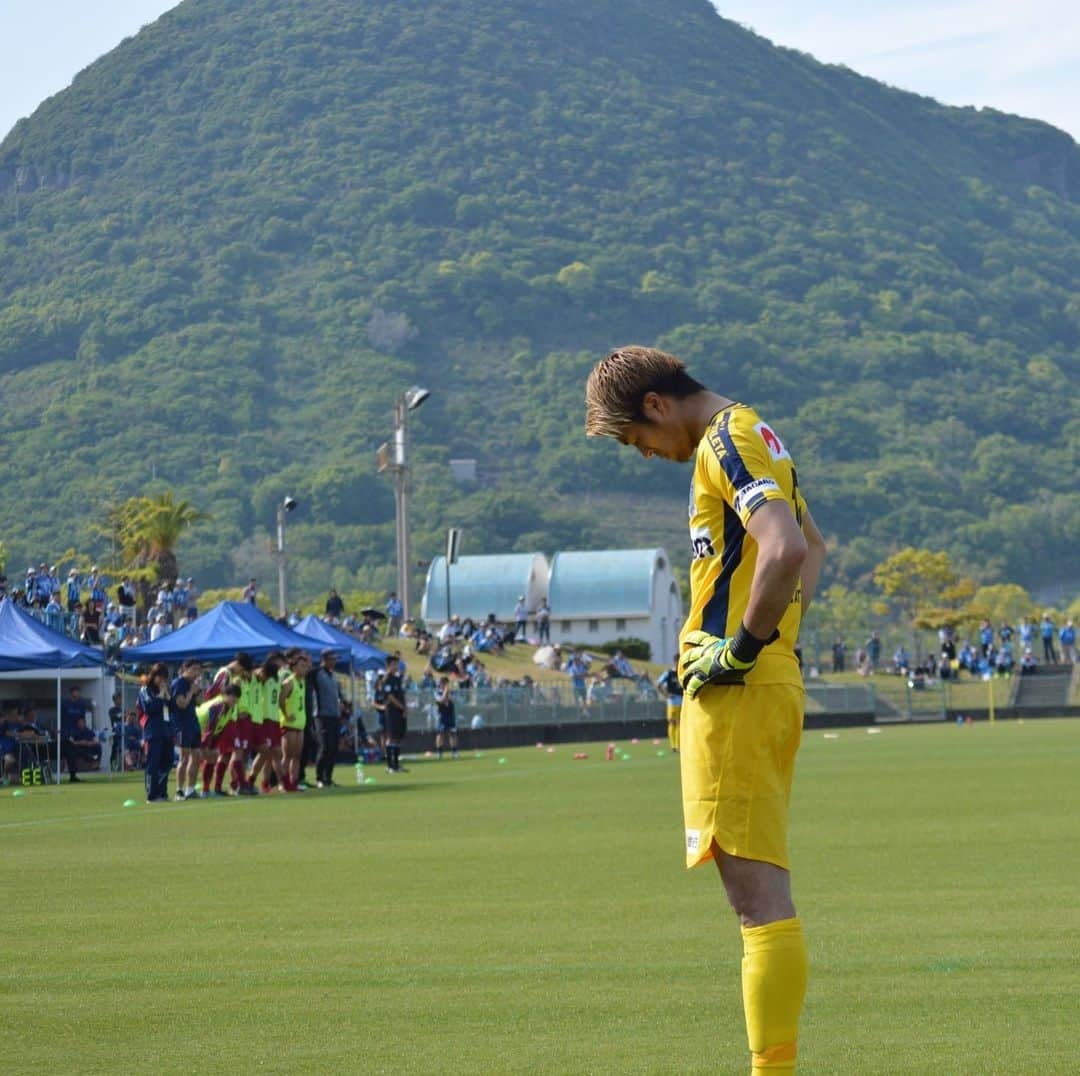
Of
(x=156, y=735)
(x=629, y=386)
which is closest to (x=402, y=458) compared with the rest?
(x=156, y=735)

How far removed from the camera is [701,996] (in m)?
8.48

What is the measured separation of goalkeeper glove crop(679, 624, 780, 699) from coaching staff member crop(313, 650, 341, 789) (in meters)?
23.0

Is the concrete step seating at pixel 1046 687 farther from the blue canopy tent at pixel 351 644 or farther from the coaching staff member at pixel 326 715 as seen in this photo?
the coaching staff member at pixel 326 715

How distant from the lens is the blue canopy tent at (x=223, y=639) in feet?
109

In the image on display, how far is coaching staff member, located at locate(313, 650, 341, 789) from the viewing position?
29.0m

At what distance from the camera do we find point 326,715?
1152 inches

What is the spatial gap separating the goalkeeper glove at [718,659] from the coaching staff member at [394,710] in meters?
27.7

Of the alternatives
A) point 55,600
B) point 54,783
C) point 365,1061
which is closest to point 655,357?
point 365,1061

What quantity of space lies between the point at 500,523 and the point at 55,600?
131 m

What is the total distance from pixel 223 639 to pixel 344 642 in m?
5.96

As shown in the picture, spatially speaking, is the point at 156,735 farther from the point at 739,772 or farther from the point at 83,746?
the point at 739,772

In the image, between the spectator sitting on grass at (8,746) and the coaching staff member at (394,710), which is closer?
the coaching staff member at (394,710)

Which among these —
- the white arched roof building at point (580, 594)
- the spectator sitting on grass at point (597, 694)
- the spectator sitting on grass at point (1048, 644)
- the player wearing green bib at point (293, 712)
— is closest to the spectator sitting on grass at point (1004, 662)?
the spectator sitting on grass at point (1048, 644)

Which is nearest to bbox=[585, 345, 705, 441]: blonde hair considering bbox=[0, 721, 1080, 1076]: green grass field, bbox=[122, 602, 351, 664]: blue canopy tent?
bbox=[0, 721, 1080, 1076]: green grass field
